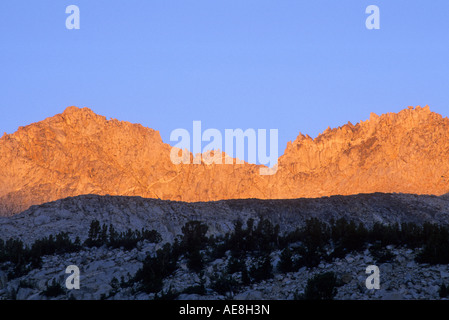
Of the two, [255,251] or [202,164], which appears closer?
[255,251]

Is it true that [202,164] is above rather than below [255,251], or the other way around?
above

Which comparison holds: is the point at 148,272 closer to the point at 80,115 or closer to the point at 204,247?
the point at 204,247

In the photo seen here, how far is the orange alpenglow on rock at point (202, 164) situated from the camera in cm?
13500

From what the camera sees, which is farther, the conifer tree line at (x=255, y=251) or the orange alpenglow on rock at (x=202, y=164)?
the orange alpenglow on rock at (x=202, y=164)

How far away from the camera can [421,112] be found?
146m

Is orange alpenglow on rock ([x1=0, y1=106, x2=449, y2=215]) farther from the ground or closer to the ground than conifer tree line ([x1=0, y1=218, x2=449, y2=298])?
farther from the ground

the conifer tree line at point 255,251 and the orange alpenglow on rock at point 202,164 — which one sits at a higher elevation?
the orange alpenglow on rock at point 202,164

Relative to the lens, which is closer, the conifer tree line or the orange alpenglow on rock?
the conifer tree line

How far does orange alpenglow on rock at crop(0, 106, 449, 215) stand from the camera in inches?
5315

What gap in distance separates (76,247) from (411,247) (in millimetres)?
13555

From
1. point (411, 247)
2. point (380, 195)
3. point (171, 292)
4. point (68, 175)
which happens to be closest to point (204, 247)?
point (171, 292)

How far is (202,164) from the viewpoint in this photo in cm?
16950
